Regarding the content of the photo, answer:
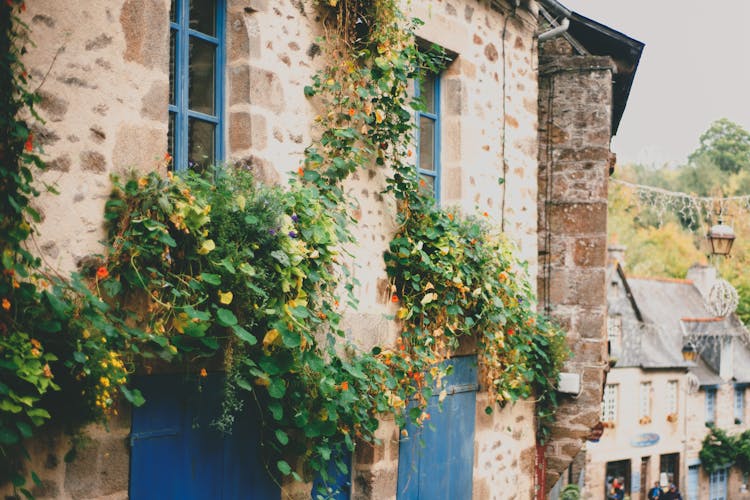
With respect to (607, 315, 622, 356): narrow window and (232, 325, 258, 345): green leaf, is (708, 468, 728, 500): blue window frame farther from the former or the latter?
(232, 325, 258, 345): green leaf

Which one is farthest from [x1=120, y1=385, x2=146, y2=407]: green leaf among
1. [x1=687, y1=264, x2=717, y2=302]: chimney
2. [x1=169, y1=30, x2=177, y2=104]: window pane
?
[x1=687, y1=264, x2=717, y2=302]: chimney

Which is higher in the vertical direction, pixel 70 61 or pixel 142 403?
pixel 70 61

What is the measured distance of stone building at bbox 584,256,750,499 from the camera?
24516mm

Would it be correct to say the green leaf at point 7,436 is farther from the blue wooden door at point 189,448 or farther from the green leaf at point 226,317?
the green leaf at point 226,317

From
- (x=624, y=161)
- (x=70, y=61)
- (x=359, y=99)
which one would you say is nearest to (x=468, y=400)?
(x=359, y=99)

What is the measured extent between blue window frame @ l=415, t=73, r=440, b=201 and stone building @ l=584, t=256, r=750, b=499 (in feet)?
61.0

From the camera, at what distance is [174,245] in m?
3.56

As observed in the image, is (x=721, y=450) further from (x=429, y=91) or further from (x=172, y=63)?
(x=172, y=63)

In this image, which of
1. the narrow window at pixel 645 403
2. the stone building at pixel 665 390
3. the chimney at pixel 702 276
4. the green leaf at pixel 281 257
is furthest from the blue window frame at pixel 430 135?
the chimney at pixel 702 276

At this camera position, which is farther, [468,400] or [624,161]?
[624,161]

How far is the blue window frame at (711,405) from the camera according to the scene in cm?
2781

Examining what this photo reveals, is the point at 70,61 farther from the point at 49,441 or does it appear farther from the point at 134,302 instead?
the point at 49,441

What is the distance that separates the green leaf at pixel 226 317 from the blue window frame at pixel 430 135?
9.15ft

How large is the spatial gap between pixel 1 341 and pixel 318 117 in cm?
238
